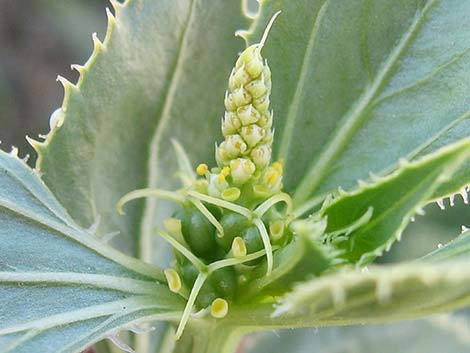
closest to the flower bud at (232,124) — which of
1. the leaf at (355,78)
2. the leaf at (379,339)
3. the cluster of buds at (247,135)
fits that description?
the cluster of buds at (247,135)

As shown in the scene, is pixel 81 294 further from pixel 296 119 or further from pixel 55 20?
pixel 55 20

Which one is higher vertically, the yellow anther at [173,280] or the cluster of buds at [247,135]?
the cluster of buds at [247,135]

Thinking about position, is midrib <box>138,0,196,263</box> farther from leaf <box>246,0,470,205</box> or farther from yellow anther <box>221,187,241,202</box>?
yellow anther <box>221,187,241,202</box>

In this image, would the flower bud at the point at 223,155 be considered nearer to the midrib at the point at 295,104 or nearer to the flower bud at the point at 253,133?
the flower bud at the point at 253,133

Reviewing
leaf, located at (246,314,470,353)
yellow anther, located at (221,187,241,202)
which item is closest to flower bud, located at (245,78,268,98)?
yellow anther, located at (221,187,241,202)

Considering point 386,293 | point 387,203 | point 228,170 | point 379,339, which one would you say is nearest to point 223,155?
point 228,170

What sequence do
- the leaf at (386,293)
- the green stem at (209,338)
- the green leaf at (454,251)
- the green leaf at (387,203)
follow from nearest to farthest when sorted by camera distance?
the leaf at (386,293) → the green leaf at (387,203) → the green leaf at (454,251) → the green stem at (209,338)
